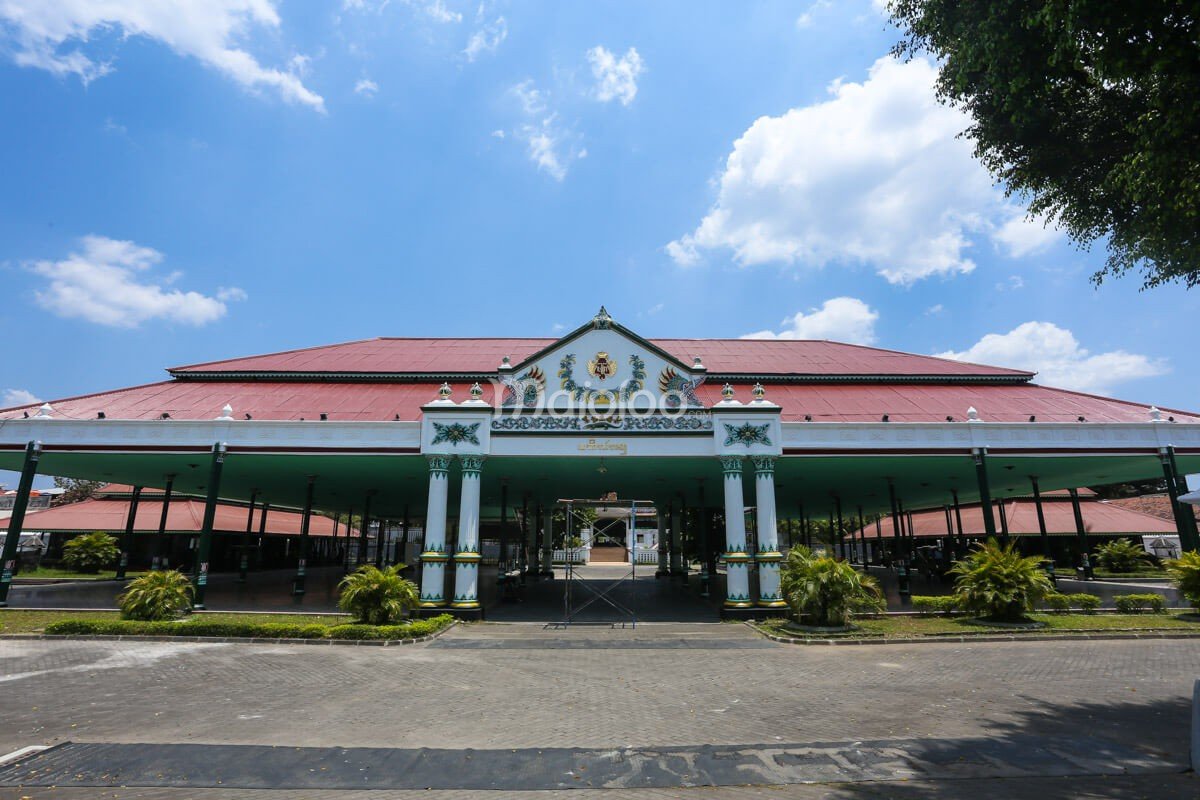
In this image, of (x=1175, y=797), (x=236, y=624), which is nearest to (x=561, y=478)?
(x=236, y=624)

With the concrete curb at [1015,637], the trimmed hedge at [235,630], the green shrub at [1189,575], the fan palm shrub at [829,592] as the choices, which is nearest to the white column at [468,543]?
the trimmed hedge at [235,630]

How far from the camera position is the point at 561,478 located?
23578mm

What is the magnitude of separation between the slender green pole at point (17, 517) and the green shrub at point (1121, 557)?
47.5 m

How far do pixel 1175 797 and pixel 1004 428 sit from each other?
1578 cm

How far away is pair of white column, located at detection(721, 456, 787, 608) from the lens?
17.6m

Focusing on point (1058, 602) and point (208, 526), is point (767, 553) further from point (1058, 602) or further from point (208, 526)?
point (208, 526)

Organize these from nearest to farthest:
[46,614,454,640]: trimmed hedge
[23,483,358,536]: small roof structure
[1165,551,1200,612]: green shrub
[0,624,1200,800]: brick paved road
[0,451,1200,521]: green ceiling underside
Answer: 1. [0,624,1200,800]: brick paved road
2. [46,614,454,640]: trimmed hedge
3. [1165,551,1200,612]: green shrub
4. [0,451,1200,521]: green ceiling underside
5. [23,483,358,536]: small roof structure

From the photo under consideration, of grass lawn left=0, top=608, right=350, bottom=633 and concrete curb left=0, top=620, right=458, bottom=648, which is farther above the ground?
grass lawn left=0, top=608, right=350, bottom=633

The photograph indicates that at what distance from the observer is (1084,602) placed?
1719cm

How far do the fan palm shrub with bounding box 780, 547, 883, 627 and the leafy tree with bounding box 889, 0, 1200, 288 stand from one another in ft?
27.8

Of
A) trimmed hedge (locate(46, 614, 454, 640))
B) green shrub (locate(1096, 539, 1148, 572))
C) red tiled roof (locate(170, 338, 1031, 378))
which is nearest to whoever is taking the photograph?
trimmed hedge (locate(46, 614, 454, 640))

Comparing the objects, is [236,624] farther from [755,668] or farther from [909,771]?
[909,771]

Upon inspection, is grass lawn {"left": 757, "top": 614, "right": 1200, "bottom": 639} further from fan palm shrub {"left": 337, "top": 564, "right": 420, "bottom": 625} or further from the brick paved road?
fan palm shrub {"left": 337, "top": 564, "right": 420, "bottom": 625}

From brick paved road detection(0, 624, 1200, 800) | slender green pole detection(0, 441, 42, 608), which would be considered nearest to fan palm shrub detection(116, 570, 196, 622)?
brick paved road detection(0, 624, 1200, 800)
